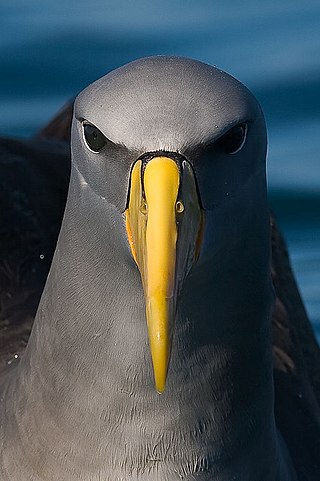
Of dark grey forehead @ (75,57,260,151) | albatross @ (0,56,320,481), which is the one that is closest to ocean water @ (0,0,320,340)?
albatross @ (0,56,320,481)

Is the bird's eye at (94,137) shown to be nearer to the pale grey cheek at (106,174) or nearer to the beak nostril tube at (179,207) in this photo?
the pale grey cheek at (106,174)

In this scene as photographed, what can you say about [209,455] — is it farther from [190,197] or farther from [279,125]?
[279,125]

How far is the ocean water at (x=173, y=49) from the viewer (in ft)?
27.0

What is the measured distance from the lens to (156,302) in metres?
3.11

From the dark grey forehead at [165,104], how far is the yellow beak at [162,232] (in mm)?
54

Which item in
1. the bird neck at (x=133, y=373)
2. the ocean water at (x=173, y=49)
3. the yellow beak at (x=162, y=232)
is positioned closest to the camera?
the yellow beak at (x=162, y=232)

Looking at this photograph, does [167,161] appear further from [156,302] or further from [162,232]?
[156,302]

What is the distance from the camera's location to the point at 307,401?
464 cm

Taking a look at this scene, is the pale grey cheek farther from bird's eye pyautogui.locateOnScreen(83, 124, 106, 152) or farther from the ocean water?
the ocean water

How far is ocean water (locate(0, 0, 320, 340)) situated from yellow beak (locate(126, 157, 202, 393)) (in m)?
4.64

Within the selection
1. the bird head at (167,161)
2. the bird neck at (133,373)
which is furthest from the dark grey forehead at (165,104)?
the bird neck at (133,373)

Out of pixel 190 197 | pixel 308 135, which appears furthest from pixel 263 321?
pixel 308 135

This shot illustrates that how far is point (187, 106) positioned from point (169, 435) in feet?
2.55

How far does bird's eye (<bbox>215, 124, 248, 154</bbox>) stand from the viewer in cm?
319
